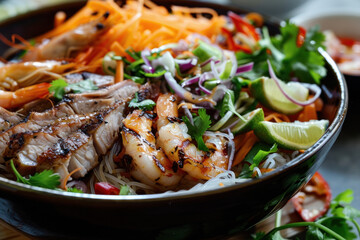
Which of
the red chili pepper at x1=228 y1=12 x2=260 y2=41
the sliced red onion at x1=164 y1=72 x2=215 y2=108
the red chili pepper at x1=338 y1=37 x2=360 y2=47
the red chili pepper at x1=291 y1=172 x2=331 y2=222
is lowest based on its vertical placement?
the red chili pepper at x1=291 y1=172 x2=331 y2=222

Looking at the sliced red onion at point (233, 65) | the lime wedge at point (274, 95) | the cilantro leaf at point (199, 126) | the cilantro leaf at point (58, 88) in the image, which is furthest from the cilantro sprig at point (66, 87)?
the lime wedge at point (274, 95)

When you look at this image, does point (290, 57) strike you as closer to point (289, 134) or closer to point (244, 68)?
point (244, 68)

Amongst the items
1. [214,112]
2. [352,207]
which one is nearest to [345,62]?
[352,207]

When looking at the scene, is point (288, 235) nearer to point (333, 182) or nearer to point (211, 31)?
point (333, 182)

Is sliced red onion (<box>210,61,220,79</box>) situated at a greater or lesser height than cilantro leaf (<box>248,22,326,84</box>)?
greater

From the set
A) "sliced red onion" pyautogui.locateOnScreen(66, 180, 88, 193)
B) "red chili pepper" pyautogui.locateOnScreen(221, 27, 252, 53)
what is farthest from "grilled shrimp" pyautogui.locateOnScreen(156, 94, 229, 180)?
"red chili pepper" pyautogui.locateOnScreen(221, 27, 252, 53)

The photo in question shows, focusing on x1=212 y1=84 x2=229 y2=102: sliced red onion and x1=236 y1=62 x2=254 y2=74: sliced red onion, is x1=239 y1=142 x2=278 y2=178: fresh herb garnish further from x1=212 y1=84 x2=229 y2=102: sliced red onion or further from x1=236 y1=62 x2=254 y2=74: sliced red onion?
x1=236 y1=62 x2=254 y2=74: sliced red onion

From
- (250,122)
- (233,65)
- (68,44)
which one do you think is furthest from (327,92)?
(68,44)
